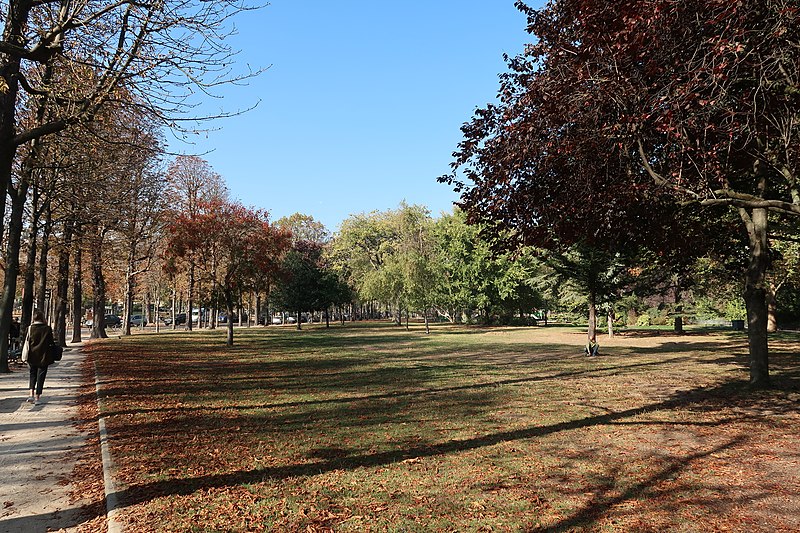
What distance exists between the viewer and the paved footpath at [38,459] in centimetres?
488

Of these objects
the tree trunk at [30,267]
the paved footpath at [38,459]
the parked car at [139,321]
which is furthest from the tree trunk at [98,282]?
the parked car at [139,321]

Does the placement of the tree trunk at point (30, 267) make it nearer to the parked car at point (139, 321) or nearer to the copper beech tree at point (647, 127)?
the copper beech tree at point (647, 127)

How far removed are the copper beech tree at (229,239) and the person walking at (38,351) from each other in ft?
55.0

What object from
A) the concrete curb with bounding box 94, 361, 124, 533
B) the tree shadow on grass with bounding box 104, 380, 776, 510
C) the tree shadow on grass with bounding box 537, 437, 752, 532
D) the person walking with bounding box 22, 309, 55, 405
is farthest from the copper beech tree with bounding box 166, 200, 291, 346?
the tree shadow on grass with bounding box 537, 437, 752, 532

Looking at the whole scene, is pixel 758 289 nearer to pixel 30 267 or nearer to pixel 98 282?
pixel 30 267

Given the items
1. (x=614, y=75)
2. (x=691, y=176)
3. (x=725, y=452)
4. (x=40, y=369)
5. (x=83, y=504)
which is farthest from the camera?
(x=40, y=369)

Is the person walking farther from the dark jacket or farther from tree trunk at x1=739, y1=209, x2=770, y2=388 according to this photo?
tree trunk at x1=739, y1=209, x2=770, y2=388

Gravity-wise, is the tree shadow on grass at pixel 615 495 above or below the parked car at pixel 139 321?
above

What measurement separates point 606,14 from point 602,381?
30.7 feet

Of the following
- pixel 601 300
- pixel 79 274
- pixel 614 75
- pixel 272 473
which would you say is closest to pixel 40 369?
pixel 272 473

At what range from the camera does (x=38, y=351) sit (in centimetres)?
1048

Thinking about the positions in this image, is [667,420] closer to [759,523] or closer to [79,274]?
[759,523]

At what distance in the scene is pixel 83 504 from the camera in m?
5.23

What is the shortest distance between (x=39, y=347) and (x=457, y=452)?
30.0 feet
